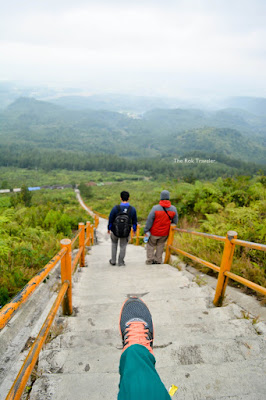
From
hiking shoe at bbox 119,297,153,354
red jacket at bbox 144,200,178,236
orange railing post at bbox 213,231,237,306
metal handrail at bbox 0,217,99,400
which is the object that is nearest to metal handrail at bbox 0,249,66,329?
metal handrail at bbox 0,217,99,400

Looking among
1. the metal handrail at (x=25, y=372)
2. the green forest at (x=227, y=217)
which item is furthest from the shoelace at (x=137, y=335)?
the green forest at (x=227, y=217)

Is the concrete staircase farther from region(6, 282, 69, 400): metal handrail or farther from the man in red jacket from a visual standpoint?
the man in red jacket

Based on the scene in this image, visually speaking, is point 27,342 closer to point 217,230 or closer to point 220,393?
point 220,393

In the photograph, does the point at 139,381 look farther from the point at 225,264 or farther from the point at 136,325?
the point at 225,264

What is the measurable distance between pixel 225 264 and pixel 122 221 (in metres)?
2.36

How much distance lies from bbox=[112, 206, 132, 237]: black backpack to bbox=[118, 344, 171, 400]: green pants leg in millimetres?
3389

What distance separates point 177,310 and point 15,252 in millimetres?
3768

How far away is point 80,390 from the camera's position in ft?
5.33

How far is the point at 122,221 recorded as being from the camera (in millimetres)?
4777

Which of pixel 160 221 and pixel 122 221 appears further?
pixel 160 221

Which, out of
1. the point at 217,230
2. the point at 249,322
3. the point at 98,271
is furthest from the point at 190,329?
the point at 217,230

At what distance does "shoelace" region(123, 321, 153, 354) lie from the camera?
1.66 meters

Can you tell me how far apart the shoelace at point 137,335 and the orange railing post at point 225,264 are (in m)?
1.48

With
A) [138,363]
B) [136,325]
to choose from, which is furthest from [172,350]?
[138,363]
